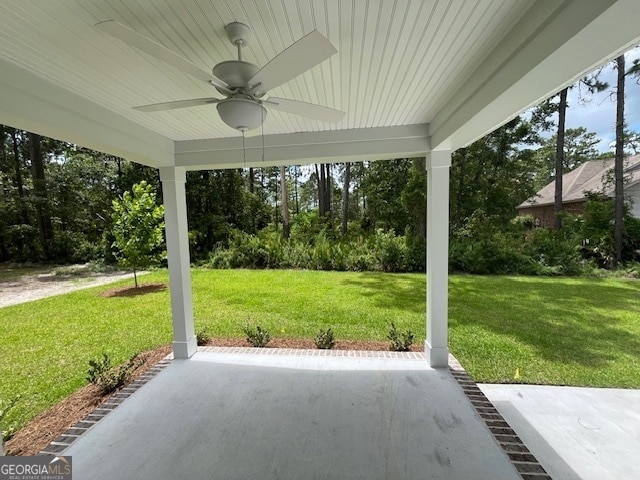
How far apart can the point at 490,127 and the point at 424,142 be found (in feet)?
2.64

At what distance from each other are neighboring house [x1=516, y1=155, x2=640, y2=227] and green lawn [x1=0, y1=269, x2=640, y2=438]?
4.55 meters

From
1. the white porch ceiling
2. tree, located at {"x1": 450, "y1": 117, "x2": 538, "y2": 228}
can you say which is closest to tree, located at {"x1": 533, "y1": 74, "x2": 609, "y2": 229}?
tree, located at {"x1": 450, "y1": 117, "x2": 538, "y2": 228}

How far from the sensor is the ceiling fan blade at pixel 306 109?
5.40 feet

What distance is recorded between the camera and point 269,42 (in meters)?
1.62

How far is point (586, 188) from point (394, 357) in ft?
41.7

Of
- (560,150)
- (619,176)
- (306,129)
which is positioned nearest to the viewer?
(306,129)

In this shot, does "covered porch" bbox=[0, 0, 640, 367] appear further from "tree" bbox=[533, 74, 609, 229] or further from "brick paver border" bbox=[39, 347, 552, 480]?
"tree" bbox=[533, 74, 609, 229]

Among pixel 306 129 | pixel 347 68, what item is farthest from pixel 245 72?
pixel 306 129

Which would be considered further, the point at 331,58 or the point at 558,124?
the point at 558,124

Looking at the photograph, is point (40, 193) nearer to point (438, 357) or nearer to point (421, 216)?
point (421, 216)

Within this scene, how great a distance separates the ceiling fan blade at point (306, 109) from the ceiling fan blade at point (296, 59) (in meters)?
0.14

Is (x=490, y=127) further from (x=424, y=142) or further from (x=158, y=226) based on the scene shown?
(x=158, y=226)

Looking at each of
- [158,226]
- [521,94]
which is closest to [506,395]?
[521,94]

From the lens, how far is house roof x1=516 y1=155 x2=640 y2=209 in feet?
31.7
